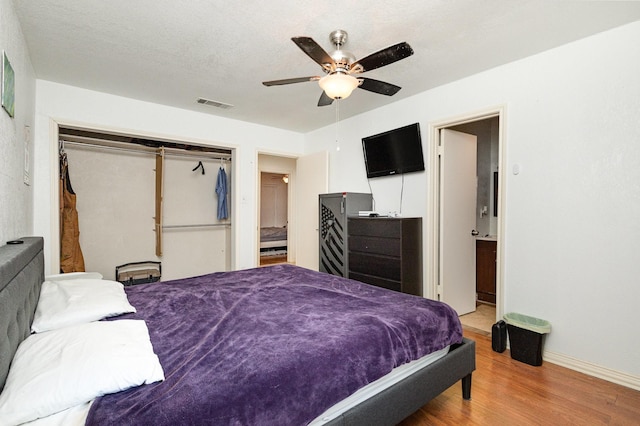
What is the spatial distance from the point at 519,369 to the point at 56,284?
3368 millimetres

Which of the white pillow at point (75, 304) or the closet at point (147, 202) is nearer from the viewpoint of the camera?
the white pillow at point (75, 304)

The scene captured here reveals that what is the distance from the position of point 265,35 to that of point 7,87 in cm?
160

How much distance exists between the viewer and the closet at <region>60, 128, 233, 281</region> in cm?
418

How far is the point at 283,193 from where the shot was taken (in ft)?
A: 29.9

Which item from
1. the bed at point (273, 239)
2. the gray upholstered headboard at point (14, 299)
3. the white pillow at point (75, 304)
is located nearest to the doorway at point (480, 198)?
the white pillow at point (75, 304)

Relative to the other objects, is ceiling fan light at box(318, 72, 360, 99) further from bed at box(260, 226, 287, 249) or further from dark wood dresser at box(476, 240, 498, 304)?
bed at box(260, 226, 287, 249)

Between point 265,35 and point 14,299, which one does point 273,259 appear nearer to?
point 265,35

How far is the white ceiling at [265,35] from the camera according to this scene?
201 cm

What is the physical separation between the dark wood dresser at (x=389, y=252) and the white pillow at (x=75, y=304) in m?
2.41

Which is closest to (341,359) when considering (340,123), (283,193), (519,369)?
(519,369)

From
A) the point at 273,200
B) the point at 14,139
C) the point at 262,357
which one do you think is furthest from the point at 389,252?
the point at 273,200

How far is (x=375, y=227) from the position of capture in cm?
348

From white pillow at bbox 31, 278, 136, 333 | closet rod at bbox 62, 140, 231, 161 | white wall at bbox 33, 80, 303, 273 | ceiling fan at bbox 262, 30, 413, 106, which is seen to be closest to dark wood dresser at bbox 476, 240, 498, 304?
ceiling fan at bbox 262, 30, 413, 106

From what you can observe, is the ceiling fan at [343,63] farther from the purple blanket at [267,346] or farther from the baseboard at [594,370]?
the baseboard at [594,370]
